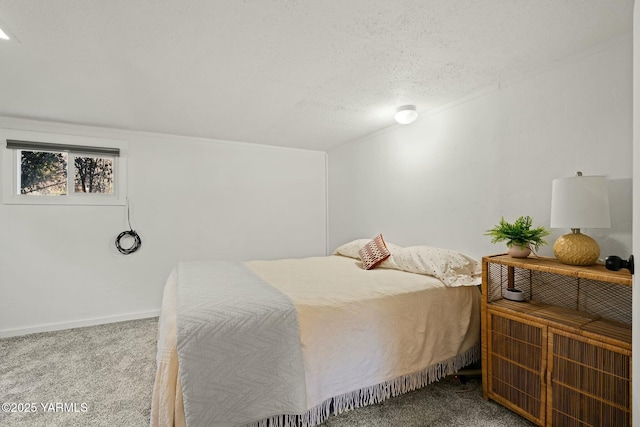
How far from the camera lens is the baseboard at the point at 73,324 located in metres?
3.03

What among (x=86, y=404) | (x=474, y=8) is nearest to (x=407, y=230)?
(x=474, y=8)

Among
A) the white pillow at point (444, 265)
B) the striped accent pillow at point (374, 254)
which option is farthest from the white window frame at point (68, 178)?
the white pillow at point (444, 265)

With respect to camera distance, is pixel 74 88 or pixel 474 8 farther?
pixel 74 88

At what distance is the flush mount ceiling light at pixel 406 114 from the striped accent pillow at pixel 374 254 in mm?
1206

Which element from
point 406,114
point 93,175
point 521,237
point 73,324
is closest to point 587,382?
point 521,237

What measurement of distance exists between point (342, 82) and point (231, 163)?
2.30 metres

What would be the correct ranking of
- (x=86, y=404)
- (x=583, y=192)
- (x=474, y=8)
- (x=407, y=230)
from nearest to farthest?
(x=474, y=8)
(x=583, y=192)
(x=86, y=404)
(x=407, y=230)

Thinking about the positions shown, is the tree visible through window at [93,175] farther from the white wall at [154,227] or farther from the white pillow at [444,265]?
the white pillow at [444,265]

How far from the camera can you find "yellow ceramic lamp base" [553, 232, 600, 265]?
1598 millimetres

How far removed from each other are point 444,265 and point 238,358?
64.6 inches

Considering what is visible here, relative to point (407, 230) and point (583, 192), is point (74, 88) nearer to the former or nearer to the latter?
point (407, 230)

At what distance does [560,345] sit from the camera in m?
1.55

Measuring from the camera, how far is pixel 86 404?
1.88 m

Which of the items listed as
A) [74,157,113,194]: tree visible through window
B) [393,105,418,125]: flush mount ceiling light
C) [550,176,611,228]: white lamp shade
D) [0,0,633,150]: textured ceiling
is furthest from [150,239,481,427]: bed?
[74,157,113,194]: tree visible through window
